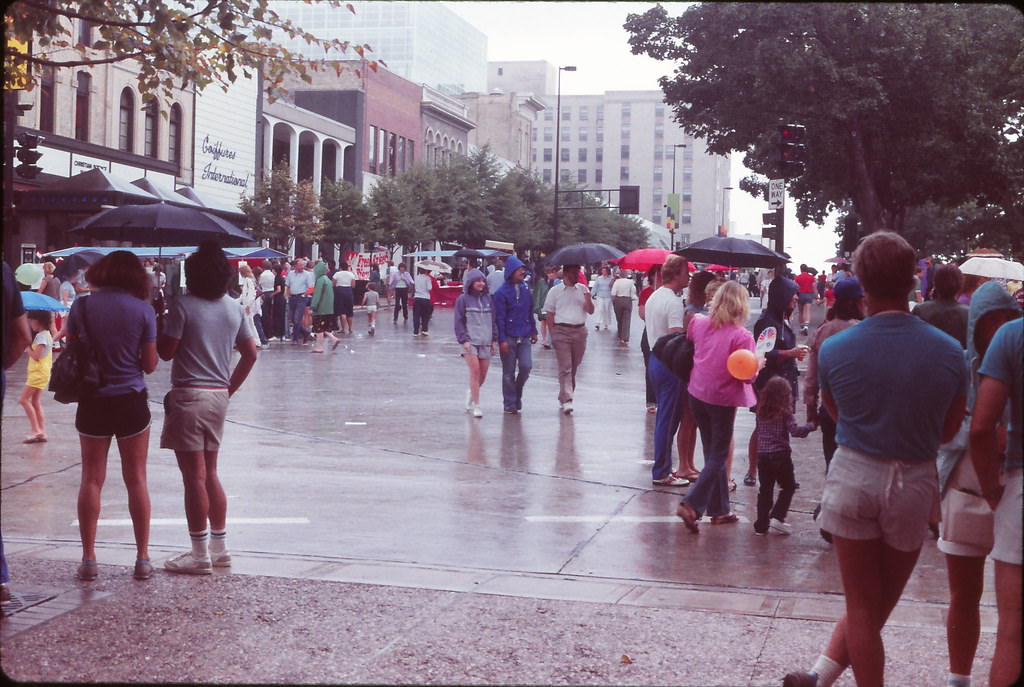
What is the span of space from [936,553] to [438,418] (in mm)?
7142

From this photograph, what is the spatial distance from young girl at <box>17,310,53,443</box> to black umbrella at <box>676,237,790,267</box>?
5.78 metres

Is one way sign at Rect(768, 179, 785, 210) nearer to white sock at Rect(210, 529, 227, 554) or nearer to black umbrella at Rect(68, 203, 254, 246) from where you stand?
black umbrella at Rect(68, 203, 254, 246)

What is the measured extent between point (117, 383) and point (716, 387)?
3.80m

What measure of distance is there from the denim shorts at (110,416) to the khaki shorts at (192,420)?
17 cm

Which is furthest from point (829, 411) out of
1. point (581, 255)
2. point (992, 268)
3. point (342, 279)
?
point (342, 279)

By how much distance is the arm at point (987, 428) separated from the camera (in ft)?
13.5

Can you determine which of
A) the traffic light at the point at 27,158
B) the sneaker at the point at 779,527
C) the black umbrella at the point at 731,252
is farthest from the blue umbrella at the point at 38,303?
the traffic light at the point at 27,158

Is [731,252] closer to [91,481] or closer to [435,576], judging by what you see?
[435,576]

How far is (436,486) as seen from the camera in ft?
32.9

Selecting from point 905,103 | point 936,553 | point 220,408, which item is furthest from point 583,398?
point 905,103

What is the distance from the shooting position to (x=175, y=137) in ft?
140

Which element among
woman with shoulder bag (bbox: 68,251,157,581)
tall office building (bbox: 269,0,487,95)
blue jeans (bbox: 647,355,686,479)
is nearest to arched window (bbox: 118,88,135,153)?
blue jeans (bbox: 647,355,686,479)

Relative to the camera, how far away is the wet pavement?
17.5ft

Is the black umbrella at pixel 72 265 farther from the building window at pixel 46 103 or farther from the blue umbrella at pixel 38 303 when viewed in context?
the building window at pixel 46 103
